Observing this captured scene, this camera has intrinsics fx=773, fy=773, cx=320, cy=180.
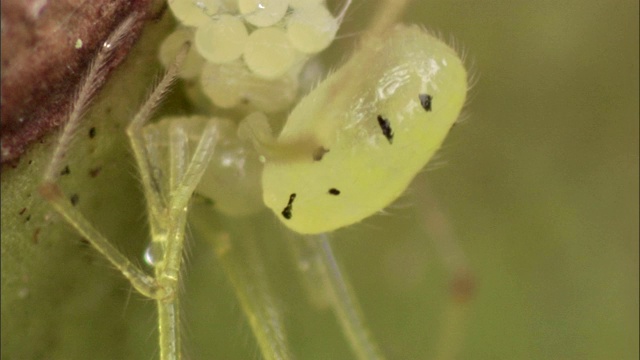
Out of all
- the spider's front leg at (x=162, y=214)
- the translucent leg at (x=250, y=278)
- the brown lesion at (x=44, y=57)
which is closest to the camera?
the brown lesion at (x=44, y=57)

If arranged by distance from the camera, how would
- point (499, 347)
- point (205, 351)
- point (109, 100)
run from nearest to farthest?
point (109, 100) → point (205, 351) → point (499, 347)

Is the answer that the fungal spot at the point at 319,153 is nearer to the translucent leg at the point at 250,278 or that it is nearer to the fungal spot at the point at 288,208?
the fungal spot at the point at 288,208

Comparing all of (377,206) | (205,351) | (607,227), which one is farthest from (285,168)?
(607,227)

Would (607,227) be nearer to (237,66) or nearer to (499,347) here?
(499,347)

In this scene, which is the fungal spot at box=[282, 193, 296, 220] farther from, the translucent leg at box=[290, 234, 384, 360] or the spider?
the translucent leg at box=[290, 234, 384, 360]

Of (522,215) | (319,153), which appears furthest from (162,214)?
(522,215)

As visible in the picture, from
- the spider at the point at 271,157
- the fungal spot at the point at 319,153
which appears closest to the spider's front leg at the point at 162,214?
the spider at the point at 271,157

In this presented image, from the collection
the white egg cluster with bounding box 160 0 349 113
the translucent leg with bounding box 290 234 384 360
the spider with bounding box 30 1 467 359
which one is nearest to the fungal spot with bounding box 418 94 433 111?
the spider with bounding box 30 1 467 359
